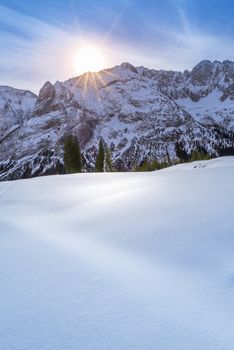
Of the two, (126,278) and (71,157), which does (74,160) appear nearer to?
(71,157)

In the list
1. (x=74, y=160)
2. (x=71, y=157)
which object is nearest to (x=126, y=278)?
(x=74, y=160)

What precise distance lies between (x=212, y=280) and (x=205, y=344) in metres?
1.01

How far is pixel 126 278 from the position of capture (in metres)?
3.70

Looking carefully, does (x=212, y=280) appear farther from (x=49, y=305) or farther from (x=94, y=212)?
(x=94, y=212)

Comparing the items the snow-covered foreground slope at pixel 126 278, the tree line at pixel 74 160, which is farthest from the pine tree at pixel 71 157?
the snow-covered foreground slope at pixel 126 278

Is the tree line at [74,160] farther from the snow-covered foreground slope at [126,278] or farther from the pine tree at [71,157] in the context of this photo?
the snow-covered foreground slope at [126,278]

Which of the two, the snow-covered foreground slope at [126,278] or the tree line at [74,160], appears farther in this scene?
the tree line at [74,160]

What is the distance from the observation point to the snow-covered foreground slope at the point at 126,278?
271cm

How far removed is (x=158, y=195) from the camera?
7.31 m

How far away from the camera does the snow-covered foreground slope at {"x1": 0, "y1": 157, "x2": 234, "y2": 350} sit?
271 cm

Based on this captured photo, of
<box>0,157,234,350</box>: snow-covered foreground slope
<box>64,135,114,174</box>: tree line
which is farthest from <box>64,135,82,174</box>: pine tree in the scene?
<box>0,157,234,350</box>: snow-covered foreground slope

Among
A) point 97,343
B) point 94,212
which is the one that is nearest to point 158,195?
point 94,212

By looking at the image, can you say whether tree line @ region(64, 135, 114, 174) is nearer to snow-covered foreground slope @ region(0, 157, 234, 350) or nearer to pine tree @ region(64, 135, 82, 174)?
pine tree @ region(64, 135, 82, 174)

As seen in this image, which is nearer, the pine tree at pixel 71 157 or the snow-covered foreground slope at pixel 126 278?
the snow-covered foreground slope at pixel 126 278
